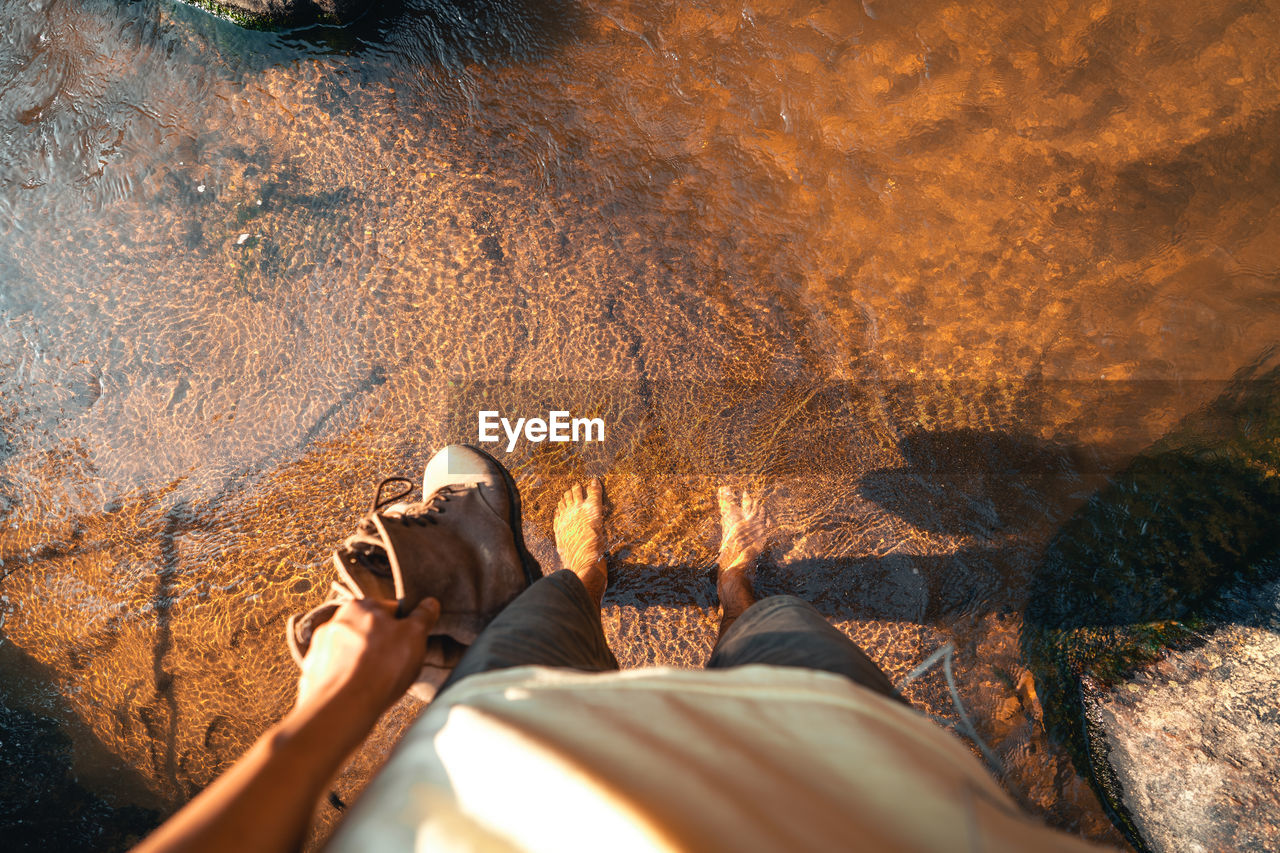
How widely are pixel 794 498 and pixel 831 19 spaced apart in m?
1.85

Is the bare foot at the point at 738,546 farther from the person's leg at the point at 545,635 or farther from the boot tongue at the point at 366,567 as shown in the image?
the boot tongue at the point at 366,567

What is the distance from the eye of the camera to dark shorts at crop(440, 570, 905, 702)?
3.53ft

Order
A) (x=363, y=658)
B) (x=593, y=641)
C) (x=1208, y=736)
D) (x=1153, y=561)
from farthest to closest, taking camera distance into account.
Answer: (x=1153, y=561) < (x=1208, y=736) < (x=593, y=641) < (x=363, y=658)

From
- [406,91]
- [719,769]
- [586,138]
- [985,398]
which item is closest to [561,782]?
[719,769]

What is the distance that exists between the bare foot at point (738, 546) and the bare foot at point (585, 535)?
42 cm

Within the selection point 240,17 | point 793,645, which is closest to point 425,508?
point 793,645

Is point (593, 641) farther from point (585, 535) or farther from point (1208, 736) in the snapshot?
point (1208, 736)

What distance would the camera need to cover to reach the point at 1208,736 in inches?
69.2

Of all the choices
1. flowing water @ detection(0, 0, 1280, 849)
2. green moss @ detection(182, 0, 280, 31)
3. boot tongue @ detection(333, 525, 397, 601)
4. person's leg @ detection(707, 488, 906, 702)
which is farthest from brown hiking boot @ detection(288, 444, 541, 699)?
green moss @ detection(182, 0, 280, 31)

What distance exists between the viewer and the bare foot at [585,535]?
6.61 ft

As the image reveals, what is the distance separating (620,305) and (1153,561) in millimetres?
2045

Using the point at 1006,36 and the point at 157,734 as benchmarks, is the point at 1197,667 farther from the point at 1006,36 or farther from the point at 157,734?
the point at 157,734

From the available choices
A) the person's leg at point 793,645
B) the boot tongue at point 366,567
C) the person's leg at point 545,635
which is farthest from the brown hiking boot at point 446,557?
the person's leg at point 793,645

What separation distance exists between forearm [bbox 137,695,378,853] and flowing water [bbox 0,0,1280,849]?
1.26m
